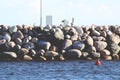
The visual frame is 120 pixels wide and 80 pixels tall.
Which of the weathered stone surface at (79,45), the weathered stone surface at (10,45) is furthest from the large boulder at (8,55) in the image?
the weathered stone surface at (79,45)

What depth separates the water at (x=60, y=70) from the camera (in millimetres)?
63041

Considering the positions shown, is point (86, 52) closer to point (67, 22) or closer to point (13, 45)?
point (13, 45)

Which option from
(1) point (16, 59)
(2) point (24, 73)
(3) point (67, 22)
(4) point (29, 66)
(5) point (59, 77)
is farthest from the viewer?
(3) point (67, 22)

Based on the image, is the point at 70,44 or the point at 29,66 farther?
the point at 70,44

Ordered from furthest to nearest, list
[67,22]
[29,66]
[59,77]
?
[67,22] → [29,66] → [59,77]

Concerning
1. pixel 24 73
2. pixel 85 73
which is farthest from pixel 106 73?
pixel 24 73

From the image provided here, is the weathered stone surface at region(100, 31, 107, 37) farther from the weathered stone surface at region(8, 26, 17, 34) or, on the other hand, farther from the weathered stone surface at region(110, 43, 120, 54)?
the weathered stone surface at region(8, 26, 17, 34)

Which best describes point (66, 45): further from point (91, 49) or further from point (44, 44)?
point (91, 49)

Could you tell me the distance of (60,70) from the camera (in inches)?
2773

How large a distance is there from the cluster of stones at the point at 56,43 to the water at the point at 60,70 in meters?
2.33

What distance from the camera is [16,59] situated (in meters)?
81.4

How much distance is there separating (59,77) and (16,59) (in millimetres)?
18991

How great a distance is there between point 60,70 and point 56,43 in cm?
1414

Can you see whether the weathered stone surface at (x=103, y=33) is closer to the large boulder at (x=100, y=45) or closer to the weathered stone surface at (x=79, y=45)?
the large boulder at (x=100, y=45)
